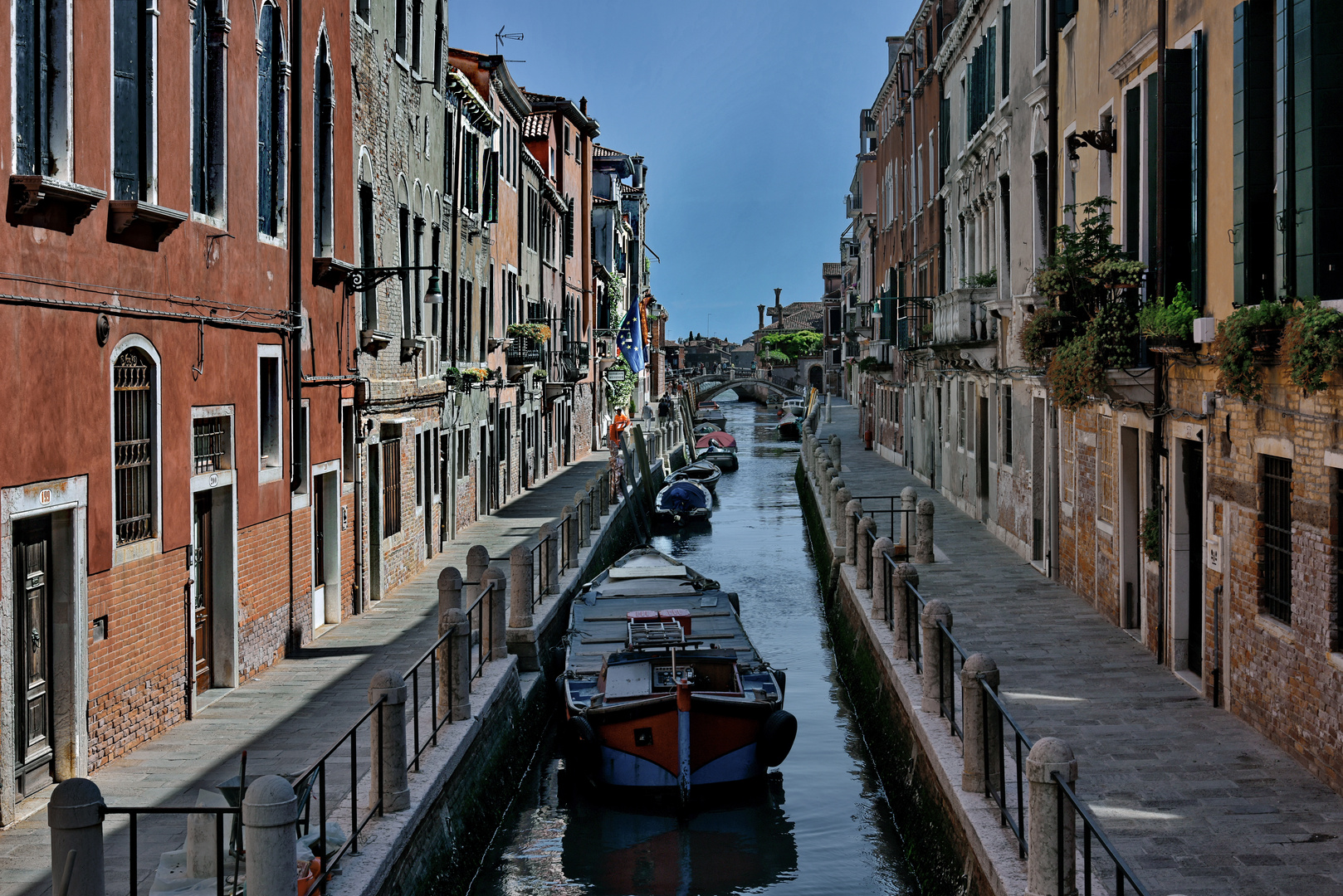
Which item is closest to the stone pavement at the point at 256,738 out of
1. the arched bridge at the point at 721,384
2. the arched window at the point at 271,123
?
the arched window at the point at 271,123

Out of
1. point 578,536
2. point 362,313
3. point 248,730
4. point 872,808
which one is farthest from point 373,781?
point 578,536

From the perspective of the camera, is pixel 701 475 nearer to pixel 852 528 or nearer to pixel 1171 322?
pixel 852 528

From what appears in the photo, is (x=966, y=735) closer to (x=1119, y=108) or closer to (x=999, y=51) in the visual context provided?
(x=1119, y=108)

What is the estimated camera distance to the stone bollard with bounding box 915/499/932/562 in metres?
18.3

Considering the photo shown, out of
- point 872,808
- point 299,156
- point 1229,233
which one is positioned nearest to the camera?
point 1229,233

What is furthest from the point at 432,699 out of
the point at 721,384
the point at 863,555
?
the point at 721,384

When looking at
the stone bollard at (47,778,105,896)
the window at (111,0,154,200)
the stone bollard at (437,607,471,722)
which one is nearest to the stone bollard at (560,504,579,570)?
the stone bollard at (437,607,471,722)

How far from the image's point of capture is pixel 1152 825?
7613mm

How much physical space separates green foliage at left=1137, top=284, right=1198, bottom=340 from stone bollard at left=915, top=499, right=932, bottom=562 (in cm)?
696

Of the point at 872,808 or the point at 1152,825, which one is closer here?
the point at 1152,825

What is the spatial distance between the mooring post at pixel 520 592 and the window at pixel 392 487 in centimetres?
379

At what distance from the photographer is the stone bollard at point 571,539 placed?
1914cm

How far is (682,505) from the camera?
34.3 metres

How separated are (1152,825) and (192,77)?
886cm
